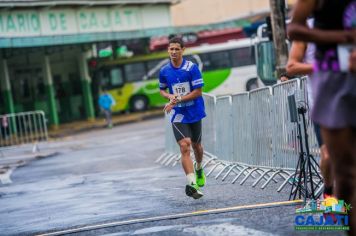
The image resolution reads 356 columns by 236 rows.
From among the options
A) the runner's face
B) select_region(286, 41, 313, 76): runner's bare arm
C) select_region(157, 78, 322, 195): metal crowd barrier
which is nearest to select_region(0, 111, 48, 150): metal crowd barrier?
select_region(157, 78, 322, 195): metal crowd barrier

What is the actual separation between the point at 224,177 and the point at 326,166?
20.1 feet

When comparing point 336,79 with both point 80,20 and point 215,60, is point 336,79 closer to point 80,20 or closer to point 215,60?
point 80,20

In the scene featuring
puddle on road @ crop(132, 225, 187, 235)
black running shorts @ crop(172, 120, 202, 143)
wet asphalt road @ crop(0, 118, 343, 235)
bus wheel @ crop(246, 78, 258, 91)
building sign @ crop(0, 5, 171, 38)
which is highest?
building sign @ crop(0, 5, 171, 38)

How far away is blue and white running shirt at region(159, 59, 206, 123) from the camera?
10.8 metres

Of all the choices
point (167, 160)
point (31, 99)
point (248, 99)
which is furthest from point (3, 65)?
point (248, 99)

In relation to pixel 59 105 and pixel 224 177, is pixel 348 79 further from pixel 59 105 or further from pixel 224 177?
pixel 59 105

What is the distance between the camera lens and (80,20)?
41.0 metres

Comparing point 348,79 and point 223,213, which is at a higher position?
point 348,79

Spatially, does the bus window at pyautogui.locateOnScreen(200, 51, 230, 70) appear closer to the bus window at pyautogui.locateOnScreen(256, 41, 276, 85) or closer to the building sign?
the building sign

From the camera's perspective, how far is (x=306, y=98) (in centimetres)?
988

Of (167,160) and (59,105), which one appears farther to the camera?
(59,105)

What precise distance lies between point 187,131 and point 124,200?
1.22m

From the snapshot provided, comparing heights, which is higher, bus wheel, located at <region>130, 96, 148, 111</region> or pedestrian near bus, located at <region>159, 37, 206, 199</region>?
pedestrian near bus, located at <region>159, 37, 206, 199</region>

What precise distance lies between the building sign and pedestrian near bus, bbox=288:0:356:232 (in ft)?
109
